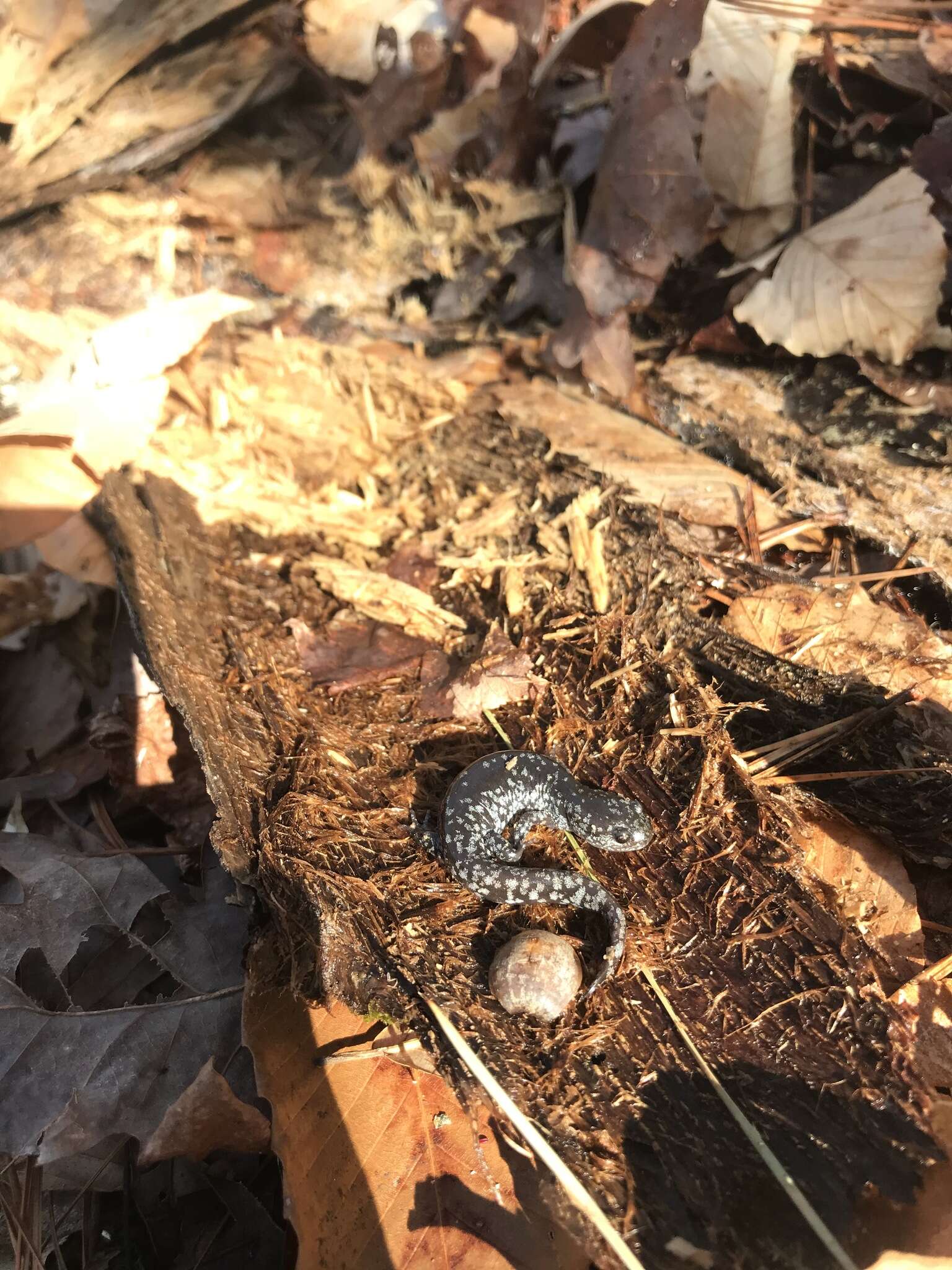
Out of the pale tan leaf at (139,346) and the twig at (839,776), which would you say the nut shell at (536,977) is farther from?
the pale tan leaf at (139,346)

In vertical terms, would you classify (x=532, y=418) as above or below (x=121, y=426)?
below

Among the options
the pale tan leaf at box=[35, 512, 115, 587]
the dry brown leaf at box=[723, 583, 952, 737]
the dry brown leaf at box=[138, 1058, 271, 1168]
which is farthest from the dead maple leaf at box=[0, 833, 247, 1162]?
the dry brown leaf at box=[723, 583, 952, 737]

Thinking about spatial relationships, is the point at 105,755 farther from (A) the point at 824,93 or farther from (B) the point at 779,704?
(A) the point at 824,93

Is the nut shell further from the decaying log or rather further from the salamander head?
the salamander head

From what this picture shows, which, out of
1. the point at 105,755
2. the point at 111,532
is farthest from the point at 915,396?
the point at 105,755

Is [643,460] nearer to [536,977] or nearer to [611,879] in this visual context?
[611,879]
